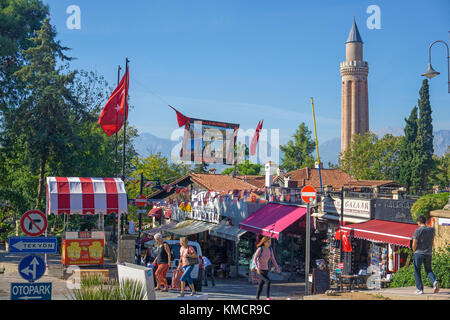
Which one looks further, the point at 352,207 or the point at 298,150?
the point at 298,150

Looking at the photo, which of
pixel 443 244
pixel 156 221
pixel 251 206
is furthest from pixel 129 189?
pixel 443 244

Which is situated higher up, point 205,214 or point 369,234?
point 205,214

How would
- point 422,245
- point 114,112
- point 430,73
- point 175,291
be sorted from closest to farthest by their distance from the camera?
1. point 422,245
2. point 175,291
3. point 430,73
4. point 114,112

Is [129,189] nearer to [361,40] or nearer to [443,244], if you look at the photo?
[443,244]

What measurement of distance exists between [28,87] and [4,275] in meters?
17.5

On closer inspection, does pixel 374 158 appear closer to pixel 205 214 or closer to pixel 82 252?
pixel 205 214

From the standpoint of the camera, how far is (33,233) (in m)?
10.6

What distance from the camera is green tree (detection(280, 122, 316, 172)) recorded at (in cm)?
7856

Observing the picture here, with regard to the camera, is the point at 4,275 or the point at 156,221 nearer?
the point at 4,275

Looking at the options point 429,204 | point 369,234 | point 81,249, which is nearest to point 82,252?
point 81,249

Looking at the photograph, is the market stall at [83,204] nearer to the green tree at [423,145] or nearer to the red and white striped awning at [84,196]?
the red and white striped awning at [84,196]

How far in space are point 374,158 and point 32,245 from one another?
59.5m

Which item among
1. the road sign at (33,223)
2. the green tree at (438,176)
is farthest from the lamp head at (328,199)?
the green tree at (438,176)

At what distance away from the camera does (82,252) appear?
19.9 metres
